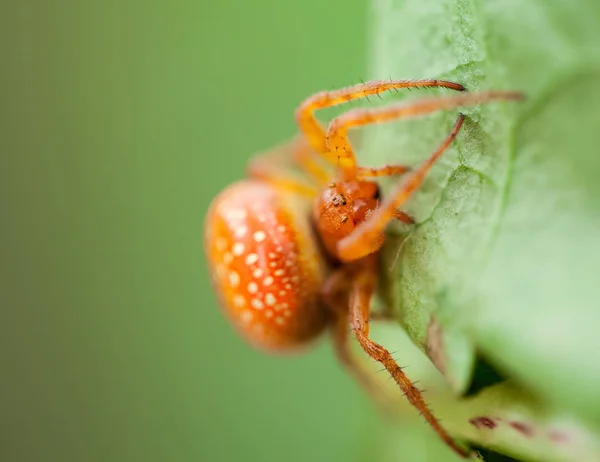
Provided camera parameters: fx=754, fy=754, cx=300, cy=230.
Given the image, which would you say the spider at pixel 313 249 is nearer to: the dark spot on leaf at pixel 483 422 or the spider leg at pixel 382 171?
the spider leg at pixel 382 171

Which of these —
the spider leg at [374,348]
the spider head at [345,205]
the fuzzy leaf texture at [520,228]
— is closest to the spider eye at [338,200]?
the spider head at [345,205]

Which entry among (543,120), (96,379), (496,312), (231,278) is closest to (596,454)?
(496,312)

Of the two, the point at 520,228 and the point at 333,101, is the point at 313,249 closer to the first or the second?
the point at 333,101

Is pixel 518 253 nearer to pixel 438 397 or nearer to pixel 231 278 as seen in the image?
pixel 438 397

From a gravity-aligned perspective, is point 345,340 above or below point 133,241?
below

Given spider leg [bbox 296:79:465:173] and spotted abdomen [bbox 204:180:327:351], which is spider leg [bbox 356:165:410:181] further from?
spotted abdomen [bbox 204:180:327:351]

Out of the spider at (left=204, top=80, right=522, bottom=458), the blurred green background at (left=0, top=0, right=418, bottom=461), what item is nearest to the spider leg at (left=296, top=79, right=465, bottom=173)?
the spider at (left=204, top=80, right=522, bottom=458)

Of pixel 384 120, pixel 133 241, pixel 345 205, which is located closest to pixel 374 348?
pixel 345 205
